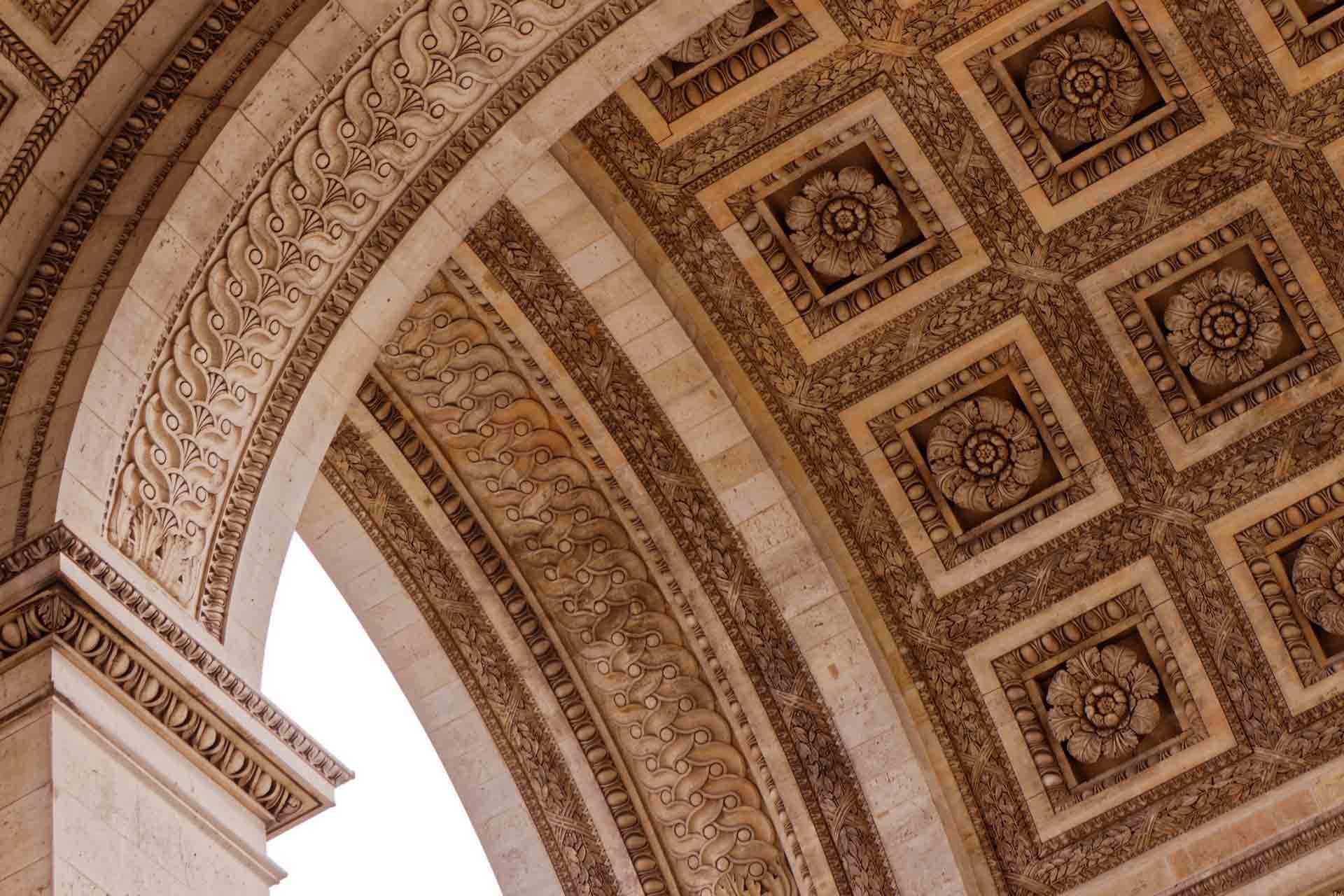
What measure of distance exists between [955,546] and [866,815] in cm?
178

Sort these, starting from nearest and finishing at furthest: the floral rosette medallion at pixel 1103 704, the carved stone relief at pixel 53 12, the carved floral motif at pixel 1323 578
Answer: the carved stone relief at pixel 53 12, the carved floral motif at pixel 1323 578, the floral rosette medallion at pixel 1103 704

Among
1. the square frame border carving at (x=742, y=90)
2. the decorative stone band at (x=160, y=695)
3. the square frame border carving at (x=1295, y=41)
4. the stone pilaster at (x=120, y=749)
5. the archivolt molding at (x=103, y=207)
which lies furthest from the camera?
the square frame border carving at (x=1295, y=41)

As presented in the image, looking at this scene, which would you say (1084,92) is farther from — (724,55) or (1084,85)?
(724,55)

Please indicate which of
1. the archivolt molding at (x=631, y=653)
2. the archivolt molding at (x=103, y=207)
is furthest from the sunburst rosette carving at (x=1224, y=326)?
the archivolt molding at (x=103, y=207)

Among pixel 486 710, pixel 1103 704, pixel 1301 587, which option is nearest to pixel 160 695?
pixel 486 710

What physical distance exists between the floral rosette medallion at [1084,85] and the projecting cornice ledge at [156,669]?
22.0 ft

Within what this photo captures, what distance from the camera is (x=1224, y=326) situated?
481 inches

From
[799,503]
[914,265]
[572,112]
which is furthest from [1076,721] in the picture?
Answer: [572,112]

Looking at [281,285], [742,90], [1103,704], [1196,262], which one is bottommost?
[1103,704]

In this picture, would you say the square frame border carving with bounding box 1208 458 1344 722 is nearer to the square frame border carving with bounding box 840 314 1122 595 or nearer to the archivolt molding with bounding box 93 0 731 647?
the square frame border carving with bounding box 840 314 1122 595

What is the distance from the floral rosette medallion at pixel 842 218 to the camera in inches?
472

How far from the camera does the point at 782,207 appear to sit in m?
12.1

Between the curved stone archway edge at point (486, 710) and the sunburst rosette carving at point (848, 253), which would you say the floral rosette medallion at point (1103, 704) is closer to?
the sunburst rosette carving at point (848, 253)

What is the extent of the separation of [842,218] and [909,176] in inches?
18.8
